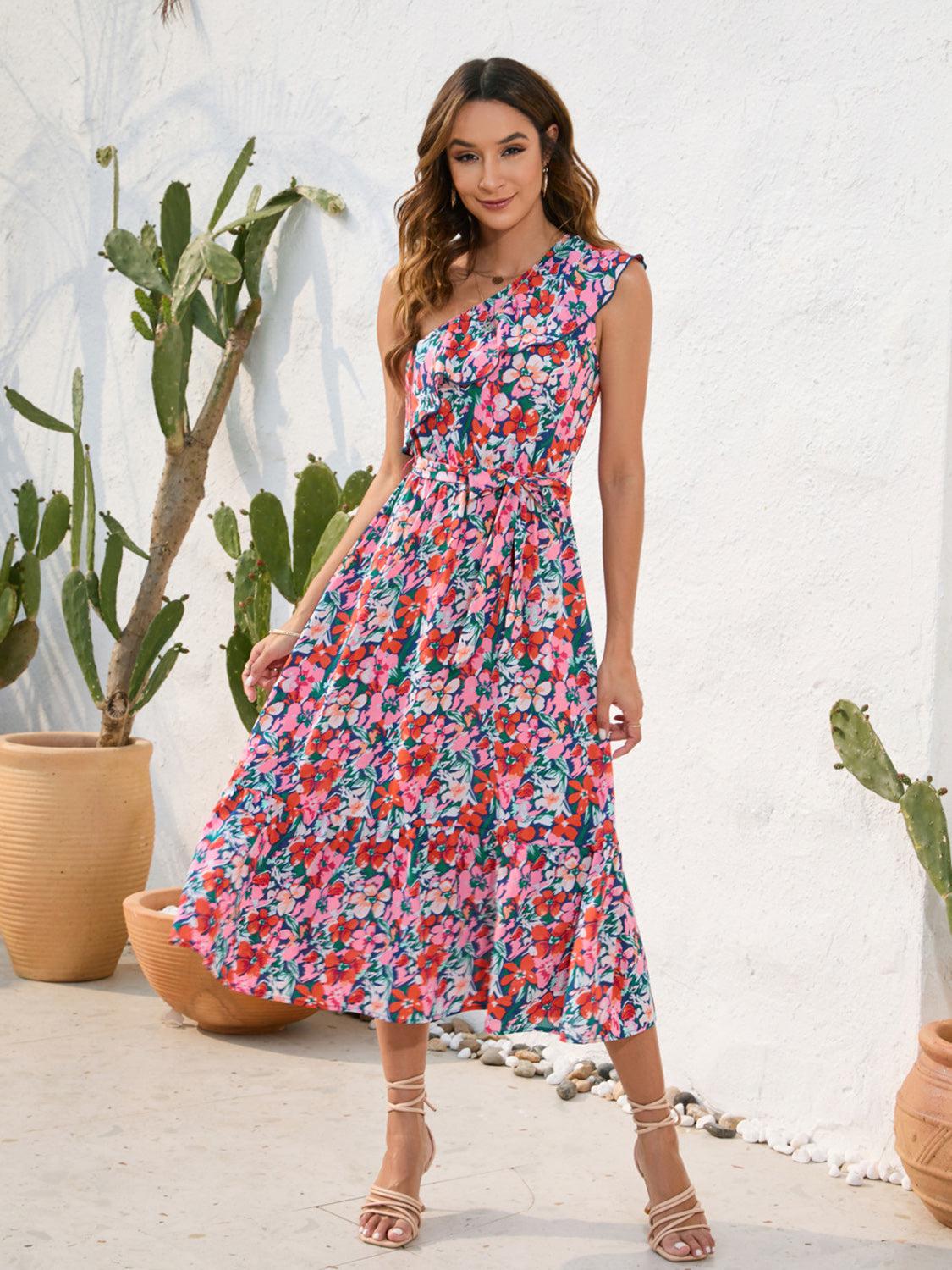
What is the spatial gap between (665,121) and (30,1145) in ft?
7.39

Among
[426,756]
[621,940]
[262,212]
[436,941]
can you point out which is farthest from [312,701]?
[262,212]

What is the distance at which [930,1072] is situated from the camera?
2404mm

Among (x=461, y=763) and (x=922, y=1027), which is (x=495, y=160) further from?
(x=922, y=1027)

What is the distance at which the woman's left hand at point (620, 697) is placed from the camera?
7.47 ft

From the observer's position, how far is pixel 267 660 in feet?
7.73

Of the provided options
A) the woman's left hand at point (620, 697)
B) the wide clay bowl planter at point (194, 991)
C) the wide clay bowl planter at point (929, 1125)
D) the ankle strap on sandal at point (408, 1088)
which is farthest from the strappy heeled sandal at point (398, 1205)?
the wide clay bowl planter at point (194, 991)

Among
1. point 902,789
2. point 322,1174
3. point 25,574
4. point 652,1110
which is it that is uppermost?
point 25,574

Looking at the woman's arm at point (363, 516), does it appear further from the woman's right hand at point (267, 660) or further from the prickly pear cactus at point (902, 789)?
the prickly pear cactus at point (902, 789)

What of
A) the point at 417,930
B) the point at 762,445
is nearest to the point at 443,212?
the point at 762,445

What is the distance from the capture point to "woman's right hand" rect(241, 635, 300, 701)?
2.35m

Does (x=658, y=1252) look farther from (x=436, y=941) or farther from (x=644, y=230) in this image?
(x=644, y=230)

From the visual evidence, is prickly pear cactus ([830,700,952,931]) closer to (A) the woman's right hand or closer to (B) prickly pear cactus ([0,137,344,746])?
(A) the woman's right hand

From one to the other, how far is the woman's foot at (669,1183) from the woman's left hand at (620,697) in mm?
572

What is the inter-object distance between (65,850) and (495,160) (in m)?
2.24
